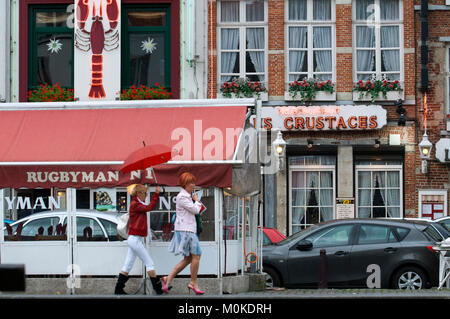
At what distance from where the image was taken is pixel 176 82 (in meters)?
25.1

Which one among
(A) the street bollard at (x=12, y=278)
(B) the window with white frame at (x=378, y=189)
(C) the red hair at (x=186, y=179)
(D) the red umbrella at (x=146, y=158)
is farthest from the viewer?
(B) the window with white frame at (x=378, y=189)

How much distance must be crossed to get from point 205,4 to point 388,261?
13237 mm

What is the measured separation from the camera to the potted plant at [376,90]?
81.1 ft

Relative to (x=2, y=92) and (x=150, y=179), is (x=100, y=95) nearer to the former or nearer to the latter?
(x=2, y=92)

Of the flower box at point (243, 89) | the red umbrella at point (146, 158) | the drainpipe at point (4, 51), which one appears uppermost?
the drainpipe at point (4, 51)

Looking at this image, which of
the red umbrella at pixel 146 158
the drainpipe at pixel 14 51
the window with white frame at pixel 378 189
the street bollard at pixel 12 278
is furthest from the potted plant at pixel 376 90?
the street bollard at pixel 12 278

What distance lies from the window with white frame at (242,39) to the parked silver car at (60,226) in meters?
12.7

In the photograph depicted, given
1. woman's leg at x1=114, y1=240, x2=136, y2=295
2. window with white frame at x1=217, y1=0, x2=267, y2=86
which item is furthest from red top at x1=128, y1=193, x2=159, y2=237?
window with white frame at x1=217, y1=0, x2=267, y2=86

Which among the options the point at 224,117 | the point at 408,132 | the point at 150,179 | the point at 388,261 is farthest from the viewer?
the point at 408,132

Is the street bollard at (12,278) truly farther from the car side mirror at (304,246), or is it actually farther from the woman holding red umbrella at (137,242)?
the car side mirror at (304,246)

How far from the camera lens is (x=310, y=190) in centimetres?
2523

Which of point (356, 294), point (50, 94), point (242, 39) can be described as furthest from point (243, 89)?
point (356, 294)

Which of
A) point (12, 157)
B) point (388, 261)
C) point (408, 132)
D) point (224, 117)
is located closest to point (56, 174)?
point (12, 157)

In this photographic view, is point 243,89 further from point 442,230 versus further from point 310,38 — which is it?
point 442,230
